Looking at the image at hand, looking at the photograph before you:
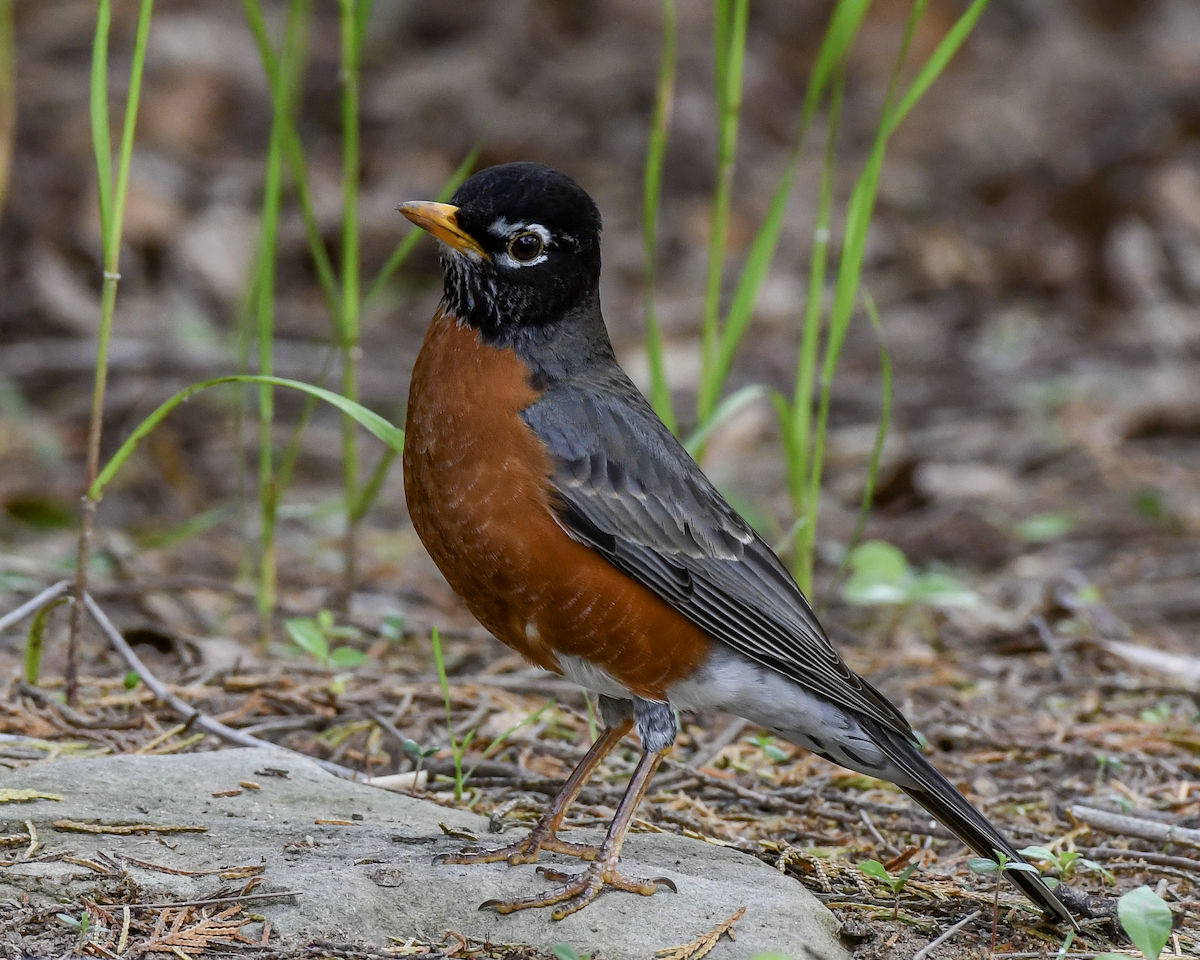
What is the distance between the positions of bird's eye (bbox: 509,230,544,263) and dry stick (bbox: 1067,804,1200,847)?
1961 mm

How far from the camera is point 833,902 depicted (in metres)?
3.15

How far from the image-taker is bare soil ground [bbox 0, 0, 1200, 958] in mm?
4031

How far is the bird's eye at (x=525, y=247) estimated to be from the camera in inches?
145

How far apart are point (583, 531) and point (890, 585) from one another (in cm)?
205

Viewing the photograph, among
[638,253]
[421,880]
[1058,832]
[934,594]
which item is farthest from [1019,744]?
[638,253]

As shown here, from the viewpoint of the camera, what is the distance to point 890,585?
5.19 metres

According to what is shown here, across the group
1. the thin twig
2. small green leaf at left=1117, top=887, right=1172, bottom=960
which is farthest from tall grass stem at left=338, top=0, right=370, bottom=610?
small green leaf at left=1117, top=887, right=1172, bottom=960

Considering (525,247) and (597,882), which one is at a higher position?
(525,247)

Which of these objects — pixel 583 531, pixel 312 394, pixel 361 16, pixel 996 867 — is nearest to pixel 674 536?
pixel 583 531

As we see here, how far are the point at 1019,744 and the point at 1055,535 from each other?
253cm

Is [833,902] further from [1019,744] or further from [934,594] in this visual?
[934,594]

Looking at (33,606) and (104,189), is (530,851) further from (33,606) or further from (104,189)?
(104,189)

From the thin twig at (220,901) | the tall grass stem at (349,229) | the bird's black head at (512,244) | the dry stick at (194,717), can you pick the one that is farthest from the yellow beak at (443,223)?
the thin twig at (220,901)

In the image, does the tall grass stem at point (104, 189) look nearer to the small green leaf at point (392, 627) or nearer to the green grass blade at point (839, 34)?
the small green leaf at point (392, 627)
